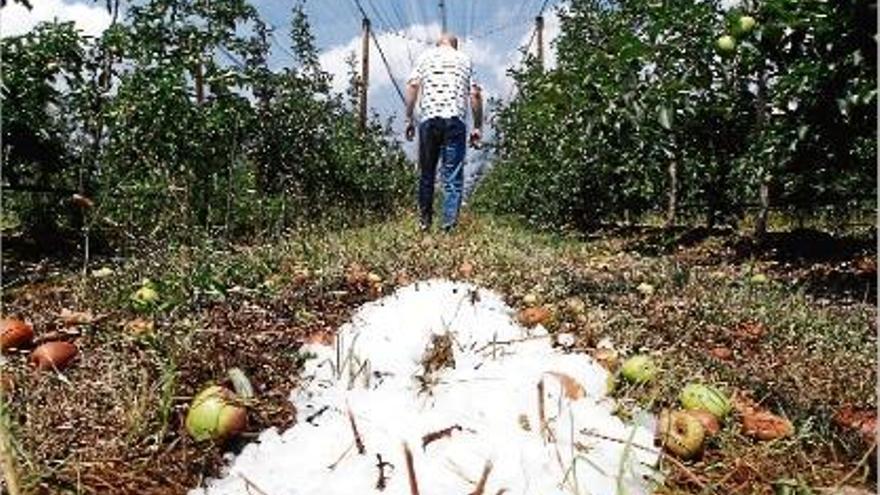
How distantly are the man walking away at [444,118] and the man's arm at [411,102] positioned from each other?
0.01 metres

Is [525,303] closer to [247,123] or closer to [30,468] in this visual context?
[30,468]

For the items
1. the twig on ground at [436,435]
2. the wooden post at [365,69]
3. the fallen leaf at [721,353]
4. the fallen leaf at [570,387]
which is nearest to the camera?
the twig on ground at [436,435]

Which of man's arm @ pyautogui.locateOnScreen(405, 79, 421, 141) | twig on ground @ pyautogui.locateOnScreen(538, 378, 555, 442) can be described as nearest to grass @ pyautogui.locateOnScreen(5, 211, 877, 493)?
twig on ground @ pyautogui.locateOnScreen(538, 378, 555, 442)

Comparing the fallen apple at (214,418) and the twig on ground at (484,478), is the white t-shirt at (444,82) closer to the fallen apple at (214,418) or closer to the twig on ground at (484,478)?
the fallen apple at (214,418)

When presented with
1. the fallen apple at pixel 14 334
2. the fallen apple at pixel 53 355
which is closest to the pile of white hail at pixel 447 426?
the fallen apple at pixel 53 355

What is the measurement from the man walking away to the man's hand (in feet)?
1.28

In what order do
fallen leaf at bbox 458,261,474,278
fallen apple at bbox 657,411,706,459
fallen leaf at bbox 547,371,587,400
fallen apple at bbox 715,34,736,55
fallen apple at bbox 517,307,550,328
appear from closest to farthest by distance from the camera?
1. fallen apple at bbox 657,411,706,459
2. fallen leaf at bbox 547,371,587,400
3. fallen apple at bbox 517,307,550,328
4. fallen leaf at bbox 458,261,474,278
5. fallen apple at bbox 715,34,736,55

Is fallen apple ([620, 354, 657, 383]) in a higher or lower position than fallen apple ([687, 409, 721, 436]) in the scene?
higher

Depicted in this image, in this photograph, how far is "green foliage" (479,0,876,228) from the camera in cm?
384

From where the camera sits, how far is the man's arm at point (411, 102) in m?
7.26

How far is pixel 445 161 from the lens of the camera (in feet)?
22.5

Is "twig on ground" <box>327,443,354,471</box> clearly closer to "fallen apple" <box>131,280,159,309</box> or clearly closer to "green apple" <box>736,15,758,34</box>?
"fallen apple" <box>131,280,159,309</box>

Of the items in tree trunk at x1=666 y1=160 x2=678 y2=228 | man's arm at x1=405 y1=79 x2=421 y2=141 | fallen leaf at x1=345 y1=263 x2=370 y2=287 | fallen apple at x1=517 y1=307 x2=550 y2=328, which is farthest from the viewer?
tree trunk at x1=666 y1=160 x2=678 y2=228

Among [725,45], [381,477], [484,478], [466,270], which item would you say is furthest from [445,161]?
[484,478]
